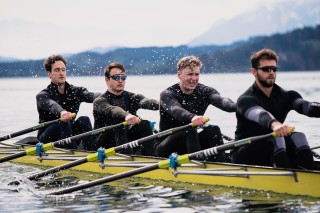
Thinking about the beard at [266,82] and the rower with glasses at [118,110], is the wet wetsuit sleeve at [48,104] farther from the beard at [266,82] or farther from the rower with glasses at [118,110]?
the beard at [266,82]

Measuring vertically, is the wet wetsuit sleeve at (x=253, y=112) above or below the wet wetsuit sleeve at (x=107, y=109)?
below

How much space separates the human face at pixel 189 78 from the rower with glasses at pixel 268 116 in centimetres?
169

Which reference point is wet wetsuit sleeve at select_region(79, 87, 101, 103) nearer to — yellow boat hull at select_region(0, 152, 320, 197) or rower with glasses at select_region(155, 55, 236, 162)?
yellow boat hull at select_region(0, 152, 320, 197)

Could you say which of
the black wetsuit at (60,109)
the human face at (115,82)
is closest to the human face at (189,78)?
the human face at (115,82)

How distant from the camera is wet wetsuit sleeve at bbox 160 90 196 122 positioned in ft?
35.7

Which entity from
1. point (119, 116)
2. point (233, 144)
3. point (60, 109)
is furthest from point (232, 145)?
point (60, 109)

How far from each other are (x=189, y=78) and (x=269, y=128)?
256 cm

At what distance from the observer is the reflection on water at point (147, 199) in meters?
9.12

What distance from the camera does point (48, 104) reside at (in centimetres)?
1376

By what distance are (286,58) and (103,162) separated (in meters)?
139

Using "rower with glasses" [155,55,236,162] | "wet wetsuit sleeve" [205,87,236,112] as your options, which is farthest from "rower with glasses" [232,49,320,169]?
"wet wetsuit sleeve" [205,87,236,112]

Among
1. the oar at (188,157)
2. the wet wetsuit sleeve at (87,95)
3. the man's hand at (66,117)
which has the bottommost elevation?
the oar at (188,157)

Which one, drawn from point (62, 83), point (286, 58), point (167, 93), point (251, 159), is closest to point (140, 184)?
point (167, 93)

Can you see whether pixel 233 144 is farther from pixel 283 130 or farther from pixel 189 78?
pixel 189 78
